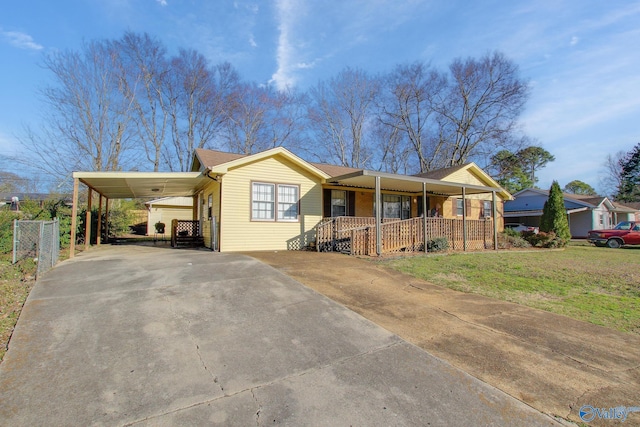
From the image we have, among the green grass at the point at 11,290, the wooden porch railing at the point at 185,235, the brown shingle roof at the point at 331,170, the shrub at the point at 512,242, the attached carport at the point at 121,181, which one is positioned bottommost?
the green grass at the point at 11,290

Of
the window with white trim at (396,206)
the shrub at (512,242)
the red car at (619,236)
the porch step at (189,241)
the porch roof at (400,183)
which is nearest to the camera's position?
the porch roof at (400,183)

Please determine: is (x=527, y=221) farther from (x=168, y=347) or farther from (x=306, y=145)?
(x=168, y=347)

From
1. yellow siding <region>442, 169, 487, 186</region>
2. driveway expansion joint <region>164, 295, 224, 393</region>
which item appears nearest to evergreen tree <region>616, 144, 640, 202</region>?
yellow siding <region>442, 169, 487, 186</region>

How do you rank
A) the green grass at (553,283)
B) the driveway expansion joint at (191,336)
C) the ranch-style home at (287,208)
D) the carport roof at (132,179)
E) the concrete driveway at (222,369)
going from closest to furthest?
the concrete driveway at (222,369), the driveway expansion joint at (191,336), the green grass at (553,283), the carport roof at (132,179), the ranch-style home at (287,208)

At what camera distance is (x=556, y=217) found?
720 inches

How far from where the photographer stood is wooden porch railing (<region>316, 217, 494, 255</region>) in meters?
10.5

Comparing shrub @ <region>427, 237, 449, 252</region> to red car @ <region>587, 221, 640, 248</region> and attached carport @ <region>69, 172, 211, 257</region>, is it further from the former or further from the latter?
red car @ <region>587, 221, 640, 248</region>

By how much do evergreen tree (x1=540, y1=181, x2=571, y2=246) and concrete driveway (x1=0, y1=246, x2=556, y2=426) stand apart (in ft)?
62.8

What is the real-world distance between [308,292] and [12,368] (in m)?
3.83

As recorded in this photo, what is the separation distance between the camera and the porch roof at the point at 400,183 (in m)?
11.0

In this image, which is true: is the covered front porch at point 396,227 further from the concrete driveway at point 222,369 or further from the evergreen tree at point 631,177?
the evergreen tree at point 631,177

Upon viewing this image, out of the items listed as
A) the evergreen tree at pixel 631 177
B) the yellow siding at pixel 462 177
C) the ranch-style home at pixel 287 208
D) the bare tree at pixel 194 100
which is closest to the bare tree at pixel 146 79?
the bare tree at pixel 194 100

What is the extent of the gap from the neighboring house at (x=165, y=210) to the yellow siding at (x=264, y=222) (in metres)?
16.0

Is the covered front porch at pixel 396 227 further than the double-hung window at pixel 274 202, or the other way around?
the double-hung window at pixel 274 202
